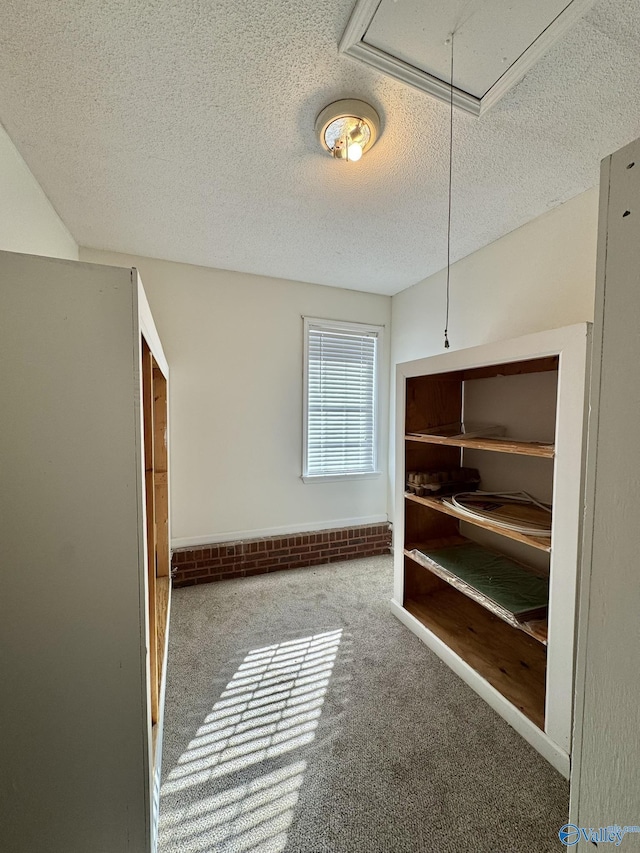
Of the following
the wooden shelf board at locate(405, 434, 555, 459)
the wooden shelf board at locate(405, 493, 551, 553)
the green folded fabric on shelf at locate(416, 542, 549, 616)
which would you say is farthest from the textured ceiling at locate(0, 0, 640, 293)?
the green folded fabric on shelf at locate(416, 542, 549, 616)

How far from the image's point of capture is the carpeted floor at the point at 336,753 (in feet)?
3.45

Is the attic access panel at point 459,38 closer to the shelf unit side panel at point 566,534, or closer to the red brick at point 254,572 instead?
the shelf unit side panel at point 566,534

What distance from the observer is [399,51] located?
1064 mm

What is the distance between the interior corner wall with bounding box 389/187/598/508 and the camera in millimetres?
1749

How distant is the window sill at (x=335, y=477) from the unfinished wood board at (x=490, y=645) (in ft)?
3.77

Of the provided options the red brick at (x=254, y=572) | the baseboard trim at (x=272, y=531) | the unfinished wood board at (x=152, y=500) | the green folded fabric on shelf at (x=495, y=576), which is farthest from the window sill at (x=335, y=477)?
the unfinished wood board at (x=152, y=500)

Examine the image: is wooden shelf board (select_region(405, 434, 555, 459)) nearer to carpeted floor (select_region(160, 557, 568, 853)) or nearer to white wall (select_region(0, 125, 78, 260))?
carpeted floor (select_region(160, 557, 568, 853))

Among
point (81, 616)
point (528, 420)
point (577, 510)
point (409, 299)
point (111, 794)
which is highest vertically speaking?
point (409, 299)

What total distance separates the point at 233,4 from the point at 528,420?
219 cm

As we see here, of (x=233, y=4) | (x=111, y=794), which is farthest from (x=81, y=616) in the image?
(x=233, y=4)

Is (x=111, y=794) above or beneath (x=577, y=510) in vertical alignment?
beneath

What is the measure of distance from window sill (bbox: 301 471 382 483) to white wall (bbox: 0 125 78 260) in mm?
2312

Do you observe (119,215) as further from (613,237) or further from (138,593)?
(613,237)

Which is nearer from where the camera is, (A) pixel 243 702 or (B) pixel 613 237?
(B) pixel 613 237
